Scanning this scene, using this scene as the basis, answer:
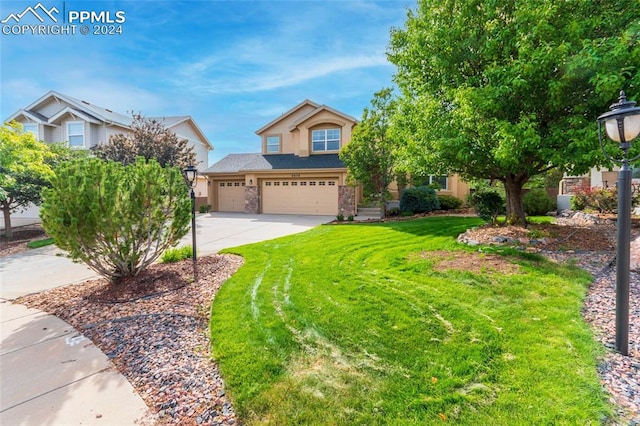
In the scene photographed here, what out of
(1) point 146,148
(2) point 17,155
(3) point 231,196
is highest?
(1) point 146,148

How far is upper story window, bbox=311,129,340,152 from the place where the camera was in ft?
63.1

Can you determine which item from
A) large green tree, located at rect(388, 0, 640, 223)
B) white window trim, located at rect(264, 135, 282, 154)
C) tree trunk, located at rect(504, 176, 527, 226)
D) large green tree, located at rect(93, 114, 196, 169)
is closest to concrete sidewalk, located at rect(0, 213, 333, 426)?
large green tree, located at rect(388, 0, 640, 223)

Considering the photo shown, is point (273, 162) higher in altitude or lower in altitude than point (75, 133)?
lower

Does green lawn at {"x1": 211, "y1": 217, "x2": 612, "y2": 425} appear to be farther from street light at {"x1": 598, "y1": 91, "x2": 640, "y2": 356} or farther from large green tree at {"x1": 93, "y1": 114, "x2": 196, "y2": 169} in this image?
large green tree at {"x1": 93, "y1": 114, "x2": 196, "y2": 169}

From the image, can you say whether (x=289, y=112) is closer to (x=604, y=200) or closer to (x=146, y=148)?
(x=146, y=148)

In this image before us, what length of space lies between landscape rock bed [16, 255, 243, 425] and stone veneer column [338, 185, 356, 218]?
11.4 metres

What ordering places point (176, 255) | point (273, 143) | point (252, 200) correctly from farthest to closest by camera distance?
point (273, 143)
point (252, 200)
point (176, 255)

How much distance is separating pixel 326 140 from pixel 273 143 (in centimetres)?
410

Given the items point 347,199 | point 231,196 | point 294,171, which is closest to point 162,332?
Answer: point 347,199

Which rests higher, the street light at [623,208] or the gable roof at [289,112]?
the gable roof at [289,112]

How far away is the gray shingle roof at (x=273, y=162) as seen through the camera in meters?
18.2

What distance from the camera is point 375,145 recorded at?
550 inches

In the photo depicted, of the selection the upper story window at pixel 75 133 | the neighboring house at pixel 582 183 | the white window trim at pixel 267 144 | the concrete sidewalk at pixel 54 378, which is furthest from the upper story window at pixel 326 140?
the concrete sidewalk at pixel 54 378

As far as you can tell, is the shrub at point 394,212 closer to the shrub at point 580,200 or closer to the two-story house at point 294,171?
the two-story house at point 294,171
